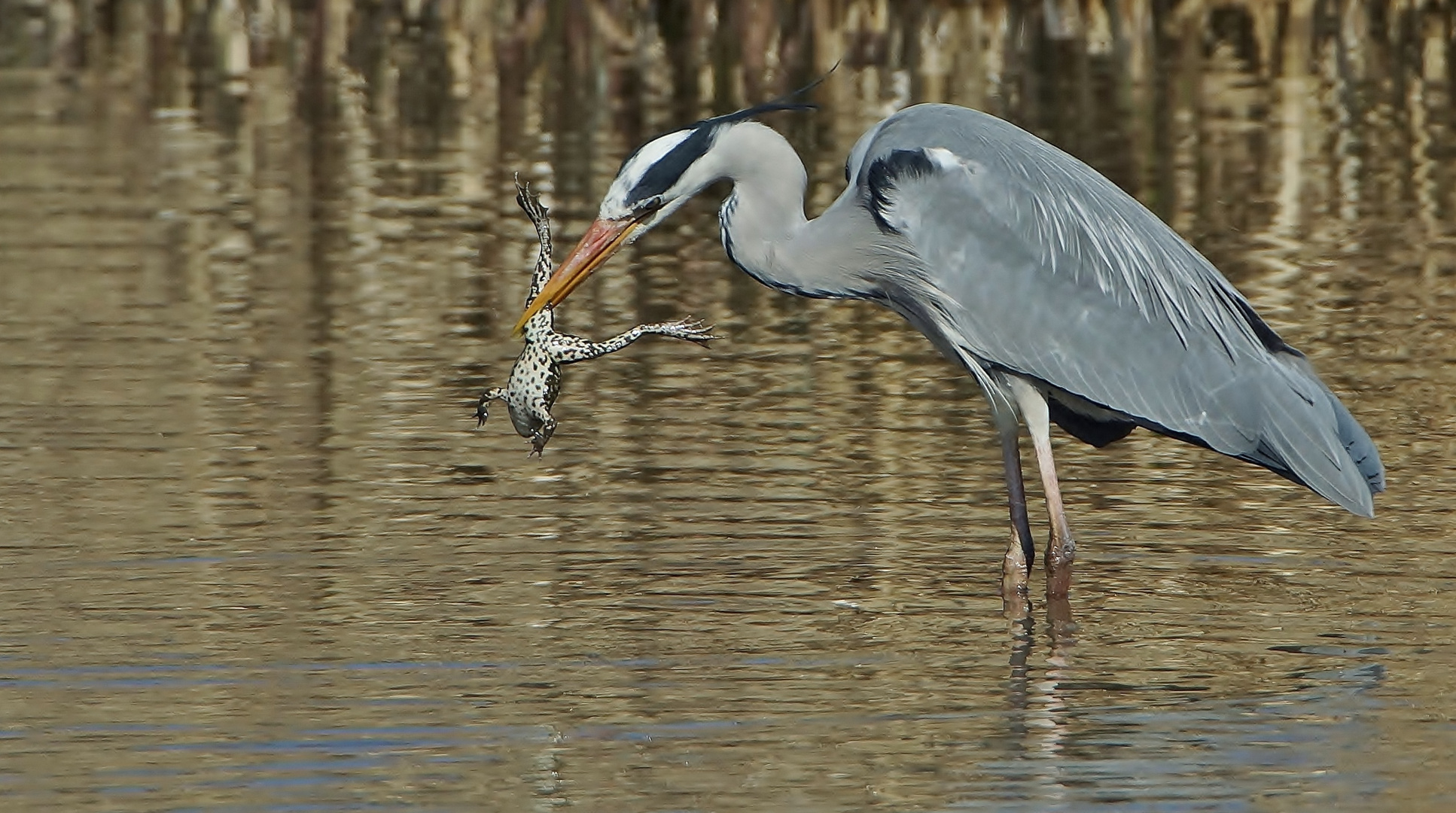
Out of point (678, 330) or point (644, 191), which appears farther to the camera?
point (678, 330)

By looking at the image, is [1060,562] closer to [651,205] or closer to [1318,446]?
[1318,446]

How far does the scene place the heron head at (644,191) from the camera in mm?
7363

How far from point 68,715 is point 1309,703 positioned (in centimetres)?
277

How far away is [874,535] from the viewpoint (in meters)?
7.90

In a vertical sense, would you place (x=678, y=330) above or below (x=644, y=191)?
below

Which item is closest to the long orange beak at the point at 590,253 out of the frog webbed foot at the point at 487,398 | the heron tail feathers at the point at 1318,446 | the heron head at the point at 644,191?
the heron head at the point at 644,191

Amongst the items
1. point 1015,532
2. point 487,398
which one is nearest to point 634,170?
point 487,398

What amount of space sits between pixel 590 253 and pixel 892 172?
2.89ft

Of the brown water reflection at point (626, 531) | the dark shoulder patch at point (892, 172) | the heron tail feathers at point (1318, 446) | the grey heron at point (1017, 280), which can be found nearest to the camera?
the brown water reflection at point (626, 531)

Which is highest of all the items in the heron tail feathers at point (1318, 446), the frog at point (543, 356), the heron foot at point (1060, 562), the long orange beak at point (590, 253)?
the long orange beak at point (590, 253)

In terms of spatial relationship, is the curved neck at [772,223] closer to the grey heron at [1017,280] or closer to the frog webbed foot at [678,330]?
the grey heron at [1017,280]

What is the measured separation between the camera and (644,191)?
24.2ft

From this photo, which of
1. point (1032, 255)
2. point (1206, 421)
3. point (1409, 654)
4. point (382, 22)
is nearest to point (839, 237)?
point (1032, 255)

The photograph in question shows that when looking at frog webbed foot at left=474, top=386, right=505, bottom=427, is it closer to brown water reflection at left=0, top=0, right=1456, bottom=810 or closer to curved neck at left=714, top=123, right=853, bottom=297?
brown water reflection at left=0, top=0, right=1456, bottom=810
